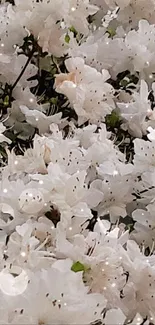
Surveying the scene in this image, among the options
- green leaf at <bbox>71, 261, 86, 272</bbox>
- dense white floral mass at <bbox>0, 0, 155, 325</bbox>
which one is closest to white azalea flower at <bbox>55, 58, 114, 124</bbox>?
dense white floral mass at <bbox>0, 0, 155, 325</bbox>

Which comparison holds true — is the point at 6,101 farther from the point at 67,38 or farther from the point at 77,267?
the point at 77,267

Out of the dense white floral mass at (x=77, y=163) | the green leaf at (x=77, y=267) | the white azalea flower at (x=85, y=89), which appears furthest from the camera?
the white azalea flower at (x=85, y=89)

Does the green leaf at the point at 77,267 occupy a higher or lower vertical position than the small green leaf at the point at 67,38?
lower

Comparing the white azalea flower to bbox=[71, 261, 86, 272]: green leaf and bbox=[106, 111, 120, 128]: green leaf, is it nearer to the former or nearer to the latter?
bbox=[106, 111, 120, 128]: green leaf

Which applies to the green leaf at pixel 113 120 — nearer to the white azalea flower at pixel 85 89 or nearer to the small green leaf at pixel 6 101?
the white azalea flower at pixel 85 89

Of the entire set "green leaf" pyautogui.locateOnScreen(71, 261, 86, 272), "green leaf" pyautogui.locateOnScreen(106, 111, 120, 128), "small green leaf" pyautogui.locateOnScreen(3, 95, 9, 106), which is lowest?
"green leaf" pyautogui.locateOnScreen(106, 111, 120, 128)

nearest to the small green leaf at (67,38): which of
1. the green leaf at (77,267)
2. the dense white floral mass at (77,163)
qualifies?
the dense white floral mass at (77,163)

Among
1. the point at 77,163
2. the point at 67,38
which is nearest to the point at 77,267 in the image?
the point at 77,163

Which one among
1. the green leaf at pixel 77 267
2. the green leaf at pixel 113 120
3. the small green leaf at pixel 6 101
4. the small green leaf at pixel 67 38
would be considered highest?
the small green leaf at pixel 67 38

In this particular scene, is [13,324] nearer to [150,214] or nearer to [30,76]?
[150,214]
